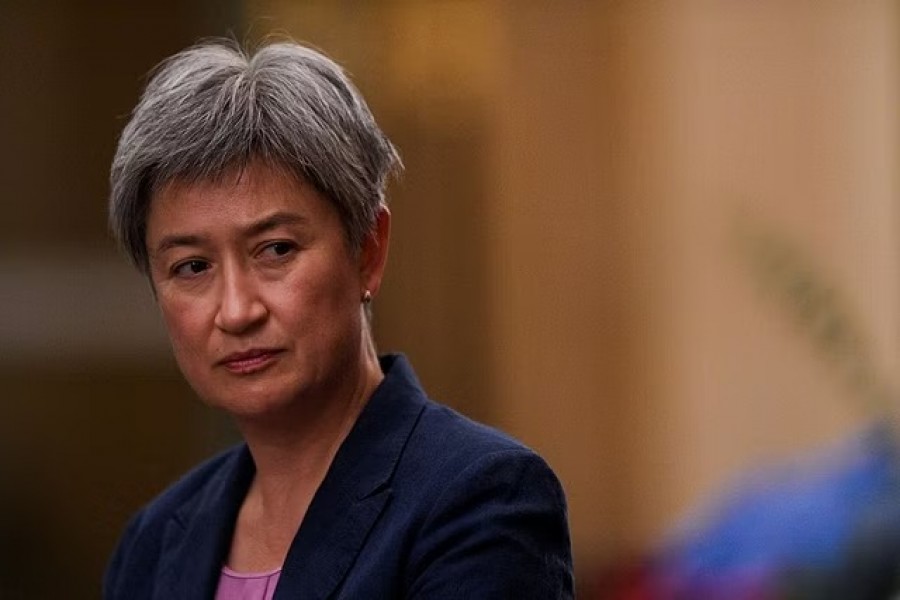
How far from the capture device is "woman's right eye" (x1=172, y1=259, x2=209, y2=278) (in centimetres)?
276

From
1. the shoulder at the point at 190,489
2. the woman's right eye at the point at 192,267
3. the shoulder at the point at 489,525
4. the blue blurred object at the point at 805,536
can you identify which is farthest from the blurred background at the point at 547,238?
the shoulder at the point at 489,525

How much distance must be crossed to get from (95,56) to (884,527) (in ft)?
11.6

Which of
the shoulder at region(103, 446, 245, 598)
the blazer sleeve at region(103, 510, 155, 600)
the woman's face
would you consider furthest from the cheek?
the blazer sleeve at region(103, 510, 155, 600)

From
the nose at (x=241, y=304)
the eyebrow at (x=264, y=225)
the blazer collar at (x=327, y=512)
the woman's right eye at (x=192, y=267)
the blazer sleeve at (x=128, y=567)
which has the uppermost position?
the eyebrow at (x=264, y=225)

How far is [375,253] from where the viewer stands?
9.36 feet

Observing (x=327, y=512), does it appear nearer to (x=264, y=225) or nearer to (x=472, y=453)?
(x=472, y=453)

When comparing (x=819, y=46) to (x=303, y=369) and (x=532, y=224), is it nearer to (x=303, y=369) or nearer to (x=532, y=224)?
(x=532, y=224)

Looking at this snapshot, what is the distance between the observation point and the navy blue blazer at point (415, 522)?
256cm

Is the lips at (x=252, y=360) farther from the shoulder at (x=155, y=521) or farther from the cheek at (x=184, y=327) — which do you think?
the shoulder at (x=155, y=521)

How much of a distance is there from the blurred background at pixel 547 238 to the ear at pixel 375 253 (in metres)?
4.08

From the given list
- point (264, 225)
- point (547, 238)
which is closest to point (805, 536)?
point (547, 238)

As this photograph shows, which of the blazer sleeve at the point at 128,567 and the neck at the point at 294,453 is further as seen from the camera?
the blazer sleeve at the point at 128,567

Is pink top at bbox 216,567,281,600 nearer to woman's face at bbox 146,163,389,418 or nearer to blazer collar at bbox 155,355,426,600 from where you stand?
blazer collar at bbox 155,355,426,600

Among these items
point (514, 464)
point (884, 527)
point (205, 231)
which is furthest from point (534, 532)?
point (884, 527)
